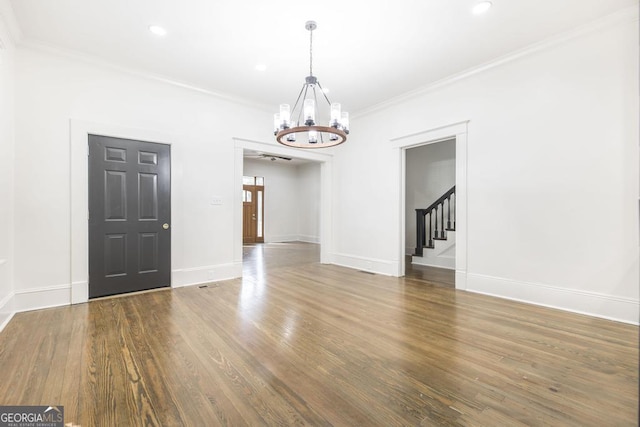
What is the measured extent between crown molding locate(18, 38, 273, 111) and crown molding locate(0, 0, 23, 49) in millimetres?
186

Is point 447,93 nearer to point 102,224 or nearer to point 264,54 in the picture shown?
point 264,54

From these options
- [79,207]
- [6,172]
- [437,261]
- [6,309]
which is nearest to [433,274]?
[437,261]

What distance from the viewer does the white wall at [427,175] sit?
23.9 feet

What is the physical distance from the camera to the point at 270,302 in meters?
3.76

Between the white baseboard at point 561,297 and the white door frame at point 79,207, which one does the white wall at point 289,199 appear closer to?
the white door frame at point 79,207

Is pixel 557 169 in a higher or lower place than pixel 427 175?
lower

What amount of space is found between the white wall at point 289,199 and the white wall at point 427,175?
12.9 ft

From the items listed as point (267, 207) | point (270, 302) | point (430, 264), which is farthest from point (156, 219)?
point (267, 207)

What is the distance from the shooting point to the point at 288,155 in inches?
234

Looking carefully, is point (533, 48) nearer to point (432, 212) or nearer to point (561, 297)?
point (561, 297)

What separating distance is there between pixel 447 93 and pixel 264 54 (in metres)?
2.83

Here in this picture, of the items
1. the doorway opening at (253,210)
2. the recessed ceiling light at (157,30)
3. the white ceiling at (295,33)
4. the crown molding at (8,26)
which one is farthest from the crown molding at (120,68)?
the doorway opening at (253,210)

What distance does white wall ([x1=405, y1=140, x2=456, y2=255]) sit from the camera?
23.9 ft

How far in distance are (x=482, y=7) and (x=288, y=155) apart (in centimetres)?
388
